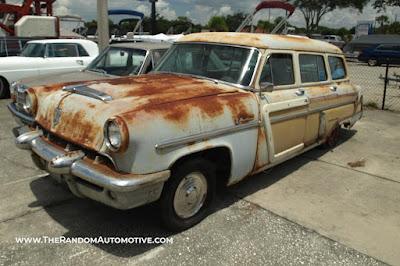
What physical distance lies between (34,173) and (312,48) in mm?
3949

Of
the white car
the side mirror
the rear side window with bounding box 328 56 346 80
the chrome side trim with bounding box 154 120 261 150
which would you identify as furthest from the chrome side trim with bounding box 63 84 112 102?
the white car

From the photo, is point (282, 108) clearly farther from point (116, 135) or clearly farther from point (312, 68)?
point (116, 135)

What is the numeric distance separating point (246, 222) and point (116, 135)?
5.34 ft

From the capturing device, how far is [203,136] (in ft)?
11.7

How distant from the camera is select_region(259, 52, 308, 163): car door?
14.5 feet

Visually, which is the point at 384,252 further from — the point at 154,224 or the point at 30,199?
the point at 30,199

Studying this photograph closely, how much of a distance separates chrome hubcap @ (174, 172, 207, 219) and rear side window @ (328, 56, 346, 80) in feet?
10.6

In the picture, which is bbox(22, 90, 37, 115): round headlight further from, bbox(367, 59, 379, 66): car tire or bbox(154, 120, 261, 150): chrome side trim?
bbox(367, 59, 379, 66): car tire

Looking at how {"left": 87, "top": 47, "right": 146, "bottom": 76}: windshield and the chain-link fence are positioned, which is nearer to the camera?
{"left": 87, "top": 47, "right": 146, "bottom": 76}: windshield

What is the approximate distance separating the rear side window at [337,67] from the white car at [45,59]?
6.77 m

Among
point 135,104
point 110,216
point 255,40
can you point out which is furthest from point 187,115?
point 255,40

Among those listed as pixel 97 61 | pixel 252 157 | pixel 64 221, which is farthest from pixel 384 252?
pixel 97 61

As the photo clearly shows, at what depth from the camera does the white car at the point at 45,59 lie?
10.1 metres

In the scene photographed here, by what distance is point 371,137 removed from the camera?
7.53 metres
